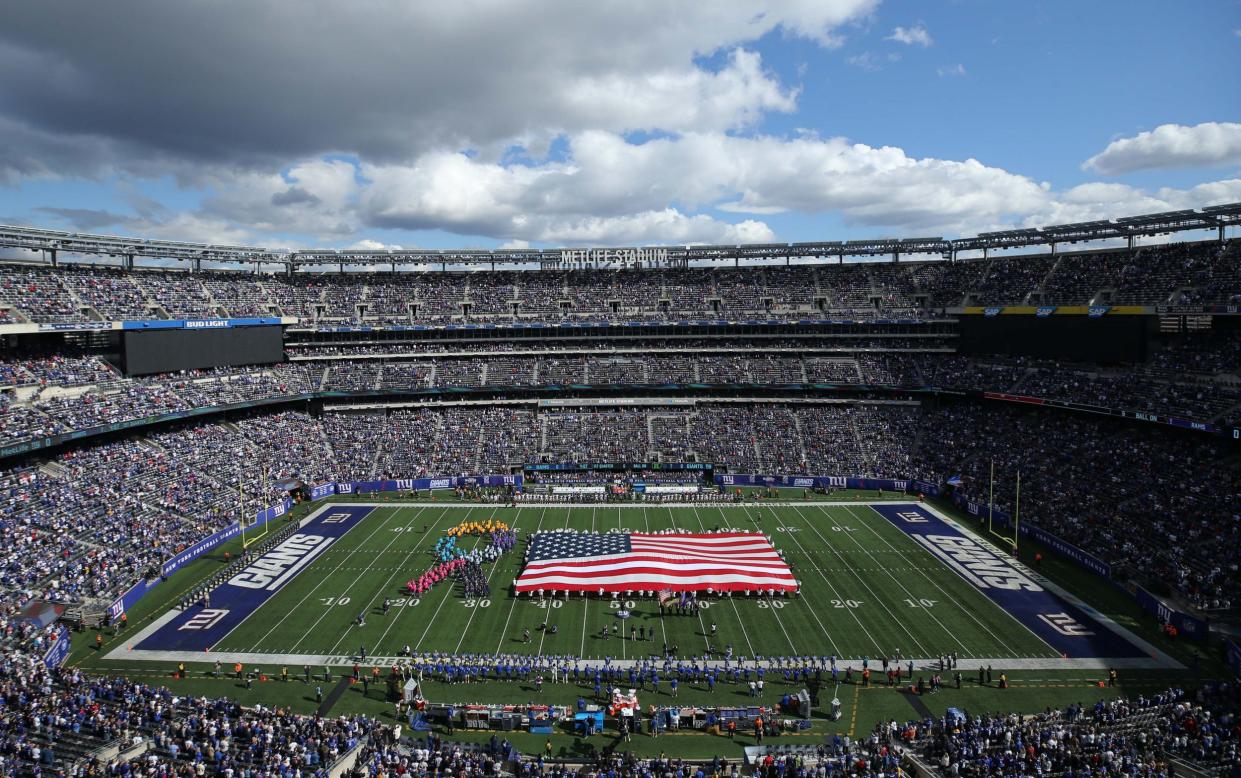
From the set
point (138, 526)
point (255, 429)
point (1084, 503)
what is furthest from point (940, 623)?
point (255, 429)

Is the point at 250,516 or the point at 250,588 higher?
the point at 250,516

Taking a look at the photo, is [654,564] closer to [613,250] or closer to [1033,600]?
[1033,600]

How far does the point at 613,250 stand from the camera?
67938 millimetres

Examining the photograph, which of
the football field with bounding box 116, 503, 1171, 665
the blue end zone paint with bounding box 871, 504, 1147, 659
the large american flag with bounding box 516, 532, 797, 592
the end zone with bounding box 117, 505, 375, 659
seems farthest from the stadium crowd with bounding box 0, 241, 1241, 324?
the large american flag with bounding box 516, 532, 797, 592

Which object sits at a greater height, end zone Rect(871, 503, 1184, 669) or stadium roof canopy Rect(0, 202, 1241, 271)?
stadium roof canopy Rect(0, 202, 1241, 271)

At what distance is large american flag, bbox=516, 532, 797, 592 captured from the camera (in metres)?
31.8

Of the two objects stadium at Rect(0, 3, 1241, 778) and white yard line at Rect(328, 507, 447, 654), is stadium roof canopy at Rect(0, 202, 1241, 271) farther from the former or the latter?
white yard line at Rect(328, 507, 447, 654)

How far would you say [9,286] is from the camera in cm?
4262

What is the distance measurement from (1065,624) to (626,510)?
24743 mm

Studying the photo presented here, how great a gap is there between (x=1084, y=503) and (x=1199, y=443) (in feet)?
22.4

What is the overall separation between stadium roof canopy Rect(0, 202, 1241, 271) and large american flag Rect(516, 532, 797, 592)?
117ft

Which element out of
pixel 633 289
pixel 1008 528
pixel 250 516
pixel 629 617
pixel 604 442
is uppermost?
pixel 633 289

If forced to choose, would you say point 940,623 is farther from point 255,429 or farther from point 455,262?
point 455,262

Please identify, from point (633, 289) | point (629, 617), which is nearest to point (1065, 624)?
point (629, 617)
